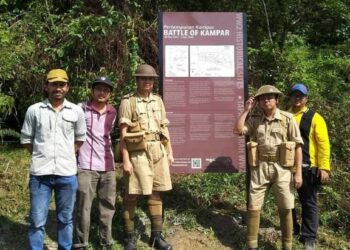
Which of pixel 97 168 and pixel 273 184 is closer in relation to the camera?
pixel 97 168

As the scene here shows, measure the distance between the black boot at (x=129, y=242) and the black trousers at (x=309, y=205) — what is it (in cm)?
202

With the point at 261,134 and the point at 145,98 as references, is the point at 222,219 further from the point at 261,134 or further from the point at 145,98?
the point at 145,98

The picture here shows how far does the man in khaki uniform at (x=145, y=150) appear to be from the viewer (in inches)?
216

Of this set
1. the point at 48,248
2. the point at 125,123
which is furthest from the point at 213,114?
the point at 48,248

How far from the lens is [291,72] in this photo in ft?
27.5

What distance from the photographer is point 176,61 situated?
6238 mm

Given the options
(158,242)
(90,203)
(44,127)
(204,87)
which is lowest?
(158,242)

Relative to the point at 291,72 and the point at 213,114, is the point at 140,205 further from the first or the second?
the point at 291,72

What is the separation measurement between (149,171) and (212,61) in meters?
1.69

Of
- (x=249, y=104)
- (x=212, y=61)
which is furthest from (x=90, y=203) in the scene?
(x=212, y=61)

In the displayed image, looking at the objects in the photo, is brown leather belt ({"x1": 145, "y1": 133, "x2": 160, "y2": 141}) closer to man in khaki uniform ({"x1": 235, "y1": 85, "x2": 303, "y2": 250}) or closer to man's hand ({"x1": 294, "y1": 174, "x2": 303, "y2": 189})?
man in khaki uniform ({"x1": 235, "y1": 85, "x2": 303, "y2": 250})

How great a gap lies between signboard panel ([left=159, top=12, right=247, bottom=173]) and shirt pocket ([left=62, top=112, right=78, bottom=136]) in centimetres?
151

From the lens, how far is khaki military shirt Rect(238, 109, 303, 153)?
561 centimetres

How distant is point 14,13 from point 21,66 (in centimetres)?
116
